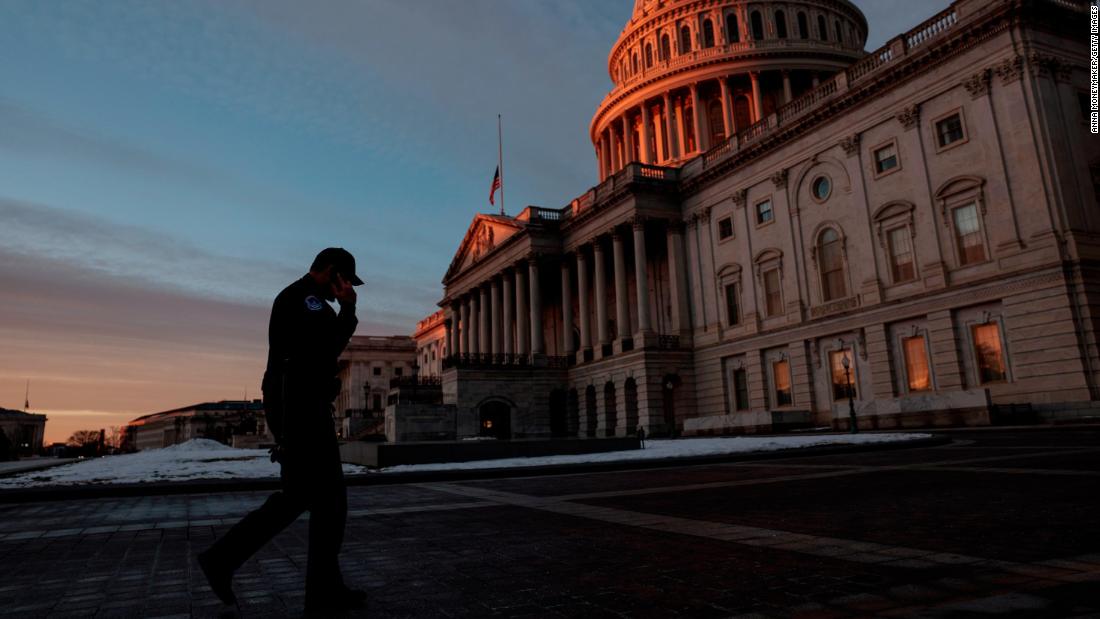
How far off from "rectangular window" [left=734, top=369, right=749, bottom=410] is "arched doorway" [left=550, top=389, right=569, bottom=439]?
627 inches

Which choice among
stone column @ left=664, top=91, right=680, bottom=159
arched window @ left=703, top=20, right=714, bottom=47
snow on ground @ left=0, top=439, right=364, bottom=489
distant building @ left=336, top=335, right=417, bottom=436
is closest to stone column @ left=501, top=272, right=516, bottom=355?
stone column @ left=664, top=91, right=680, bottom=159

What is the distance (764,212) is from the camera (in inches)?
1597

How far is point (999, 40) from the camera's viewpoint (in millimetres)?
27938

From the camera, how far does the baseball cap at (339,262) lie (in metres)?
4.20

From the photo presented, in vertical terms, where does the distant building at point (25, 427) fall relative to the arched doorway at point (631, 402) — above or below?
above

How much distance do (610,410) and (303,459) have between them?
150 feet

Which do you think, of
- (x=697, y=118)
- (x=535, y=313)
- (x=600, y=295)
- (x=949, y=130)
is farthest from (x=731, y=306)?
(x=697, y=118)

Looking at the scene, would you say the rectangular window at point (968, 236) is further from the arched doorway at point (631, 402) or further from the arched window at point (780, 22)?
the arched window at point (780, 22)

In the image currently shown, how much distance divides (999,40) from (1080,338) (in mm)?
12464

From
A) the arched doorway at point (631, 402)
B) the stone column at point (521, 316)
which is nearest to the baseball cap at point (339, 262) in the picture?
the arched doorway at point (631, 402)

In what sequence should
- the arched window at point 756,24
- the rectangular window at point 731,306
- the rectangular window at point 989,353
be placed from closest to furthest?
1. the rectangular window at point 989,353
2. the rectangular window at point 731,306
3. the arched window at point 756,24

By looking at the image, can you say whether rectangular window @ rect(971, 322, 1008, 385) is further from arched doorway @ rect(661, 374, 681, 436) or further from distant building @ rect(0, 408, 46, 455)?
distant building @ rect(0, 408, 46, 455)

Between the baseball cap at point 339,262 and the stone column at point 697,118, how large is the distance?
204ft

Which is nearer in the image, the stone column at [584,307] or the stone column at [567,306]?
the stone column at [584,307]
